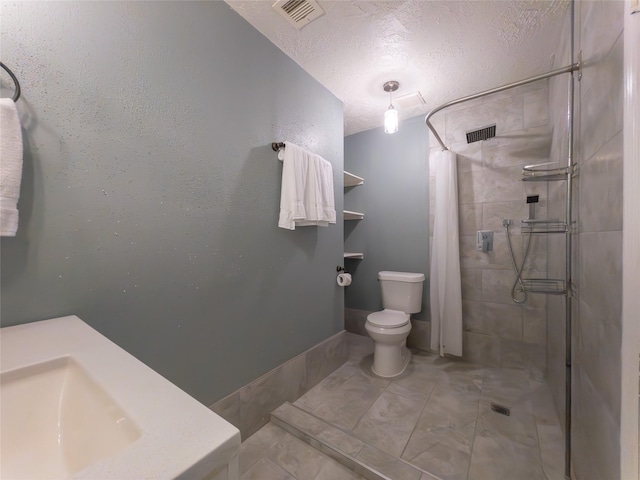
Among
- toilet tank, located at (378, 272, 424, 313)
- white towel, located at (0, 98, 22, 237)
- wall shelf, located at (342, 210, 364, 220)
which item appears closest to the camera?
white towel, located at (0, 98, 22, 237)

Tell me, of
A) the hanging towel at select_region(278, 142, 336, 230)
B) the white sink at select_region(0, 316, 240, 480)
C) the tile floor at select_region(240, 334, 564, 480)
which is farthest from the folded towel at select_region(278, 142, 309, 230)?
the tile floor at select_region(240, 334, 564, 480)

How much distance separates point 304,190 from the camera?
163cm

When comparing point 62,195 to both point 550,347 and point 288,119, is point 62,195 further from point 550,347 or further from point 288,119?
point 550,347

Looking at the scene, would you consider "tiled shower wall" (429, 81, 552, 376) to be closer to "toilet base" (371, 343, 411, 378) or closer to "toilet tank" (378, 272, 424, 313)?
"toilet tank" (378, 272, 424, 313)

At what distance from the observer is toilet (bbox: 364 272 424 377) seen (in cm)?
198

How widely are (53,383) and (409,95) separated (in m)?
2.55

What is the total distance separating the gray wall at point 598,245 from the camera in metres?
0.74

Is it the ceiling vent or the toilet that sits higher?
the ceiling vent

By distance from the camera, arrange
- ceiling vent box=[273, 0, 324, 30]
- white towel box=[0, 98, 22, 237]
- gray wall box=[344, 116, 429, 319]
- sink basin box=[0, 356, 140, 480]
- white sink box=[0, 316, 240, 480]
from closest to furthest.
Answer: white sink box=[0, 316, 240, 480]
sink basin box=[0, 356, 140, 480]
white towel box=[0, 98, 22, 237]
ceiling vent box=[273, 0, 324, 30]
gray wall box=[344, 116, 429, 319]

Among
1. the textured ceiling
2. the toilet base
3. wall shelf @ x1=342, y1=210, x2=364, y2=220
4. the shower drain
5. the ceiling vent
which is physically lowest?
the shower drain

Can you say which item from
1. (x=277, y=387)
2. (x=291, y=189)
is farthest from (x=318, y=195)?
(x=277, y=387)

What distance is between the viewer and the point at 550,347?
5.87 ft

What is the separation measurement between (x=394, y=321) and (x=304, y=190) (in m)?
1.26

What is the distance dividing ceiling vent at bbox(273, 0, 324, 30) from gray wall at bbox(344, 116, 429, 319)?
143cm
